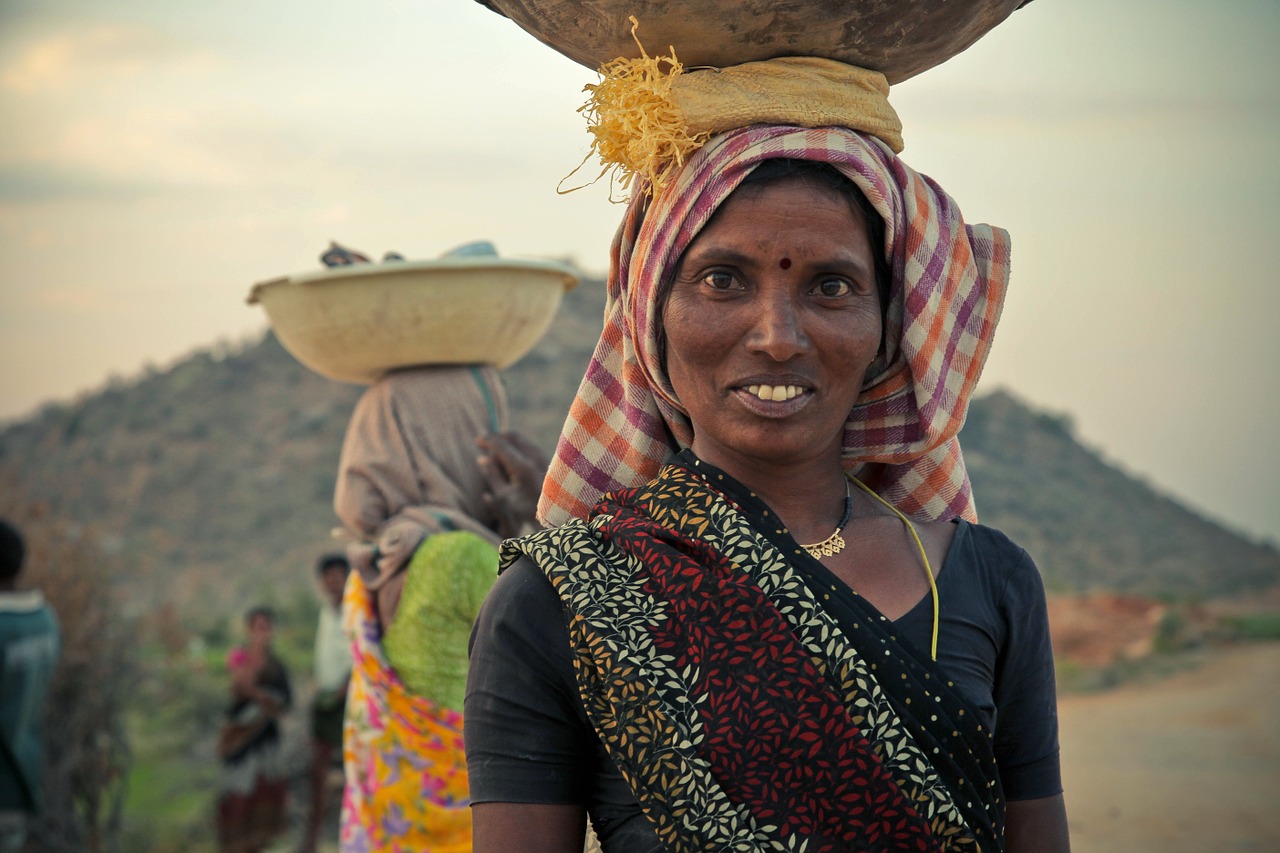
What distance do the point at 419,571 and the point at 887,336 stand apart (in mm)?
2175

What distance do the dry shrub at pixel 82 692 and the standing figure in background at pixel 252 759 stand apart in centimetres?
100

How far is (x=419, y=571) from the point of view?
374 cm

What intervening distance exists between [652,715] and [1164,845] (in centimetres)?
1069

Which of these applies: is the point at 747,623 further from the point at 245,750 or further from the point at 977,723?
the point at 245,750

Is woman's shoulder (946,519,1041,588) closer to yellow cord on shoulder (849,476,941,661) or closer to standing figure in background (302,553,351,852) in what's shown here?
yellow cord on shoulder (849,476,941,661)

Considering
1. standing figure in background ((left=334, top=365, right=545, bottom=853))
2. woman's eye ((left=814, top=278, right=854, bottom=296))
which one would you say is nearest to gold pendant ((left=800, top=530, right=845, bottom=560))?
woman's eye ((left=814, top=278, right=854, bottom=296))

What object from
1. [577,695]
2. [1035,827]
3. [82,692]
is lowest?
[82,692]

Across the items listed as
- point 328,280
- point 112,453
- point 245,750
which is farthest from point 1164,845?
point 112,453

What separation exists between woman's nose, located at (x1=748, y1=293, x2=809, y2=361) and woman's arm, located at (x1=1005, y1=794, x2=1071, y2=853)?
2.51 feet

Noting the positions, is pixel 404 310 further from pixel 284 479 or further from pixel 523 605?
pixel 284 479

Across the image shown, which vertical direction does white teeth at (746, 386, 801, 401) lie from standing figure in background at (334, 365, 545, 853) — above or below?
above

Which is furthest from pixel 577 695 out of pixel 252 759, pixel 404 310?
pixel 252 759

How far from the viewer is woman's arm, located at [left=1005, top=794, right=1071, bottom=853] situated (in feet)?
6.17

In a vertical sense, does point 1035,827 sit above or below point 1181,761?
above
